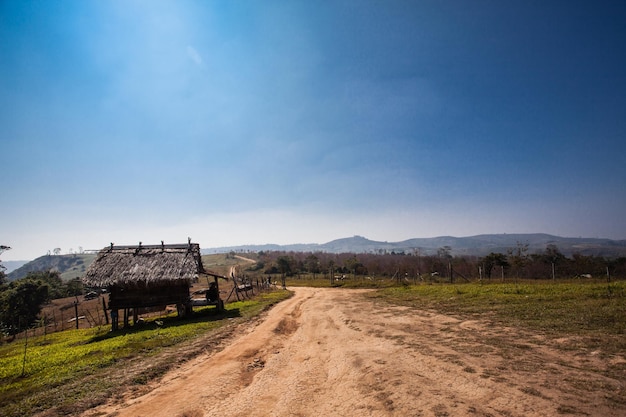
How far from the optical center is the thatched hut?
22.1 metres

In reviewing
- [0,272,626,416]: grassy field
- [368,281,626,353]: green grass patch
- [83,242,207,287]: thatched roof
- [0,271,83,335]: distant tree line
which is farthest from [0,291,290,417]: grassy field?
[0,271,83,335]: distant tree line

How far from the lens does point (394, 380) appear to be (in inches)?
333

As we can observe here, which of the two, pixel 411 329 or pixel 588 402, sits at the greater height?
pixel 588 402

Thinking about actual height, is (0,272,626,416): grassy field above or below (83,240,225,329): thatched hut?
below

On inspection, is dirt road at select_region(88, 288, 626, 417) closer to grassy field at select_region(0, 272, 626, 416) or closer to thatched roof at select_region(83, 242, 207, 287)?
grassy field at select_region(0, 272, 626, 416)

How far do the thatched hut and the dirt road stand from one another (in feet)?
38.4

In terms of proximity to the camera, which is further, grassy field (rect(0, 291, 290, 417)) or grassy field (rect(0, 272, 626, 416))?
grassy field (rect(0, 272, 626, 416))

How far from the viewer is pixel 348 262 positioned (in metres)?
98.9

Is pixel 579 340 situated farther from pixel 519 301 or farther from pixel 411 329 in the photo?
pixel 519 301

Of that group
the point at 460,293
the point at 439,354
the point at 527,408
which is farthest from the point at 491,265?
the point at 527,408

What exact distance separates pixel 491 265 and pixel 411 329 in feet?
156

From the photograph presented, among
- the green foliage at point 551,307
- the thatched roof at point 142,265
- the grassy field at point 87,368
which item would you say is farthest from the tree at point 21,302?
the green foliage at point 551,307

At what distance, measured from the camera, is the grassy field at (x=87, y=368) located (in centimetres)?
882

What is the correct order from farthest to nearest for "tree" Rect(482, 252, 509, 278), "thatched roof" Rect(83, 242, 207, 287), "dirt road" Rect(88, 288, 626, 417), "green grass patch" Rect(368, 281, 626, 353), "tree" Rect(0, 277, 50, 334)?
"tree" Rect(482, 252, 509, 278)
"tree" Rect(0, 277, 50, 334)
"thatched roof" Rect(83, 242, 207, 287)
"green grass patch" Rect(368, 281, 626, 353)
"dirt road" Rect(88, 288, 626, 417)
